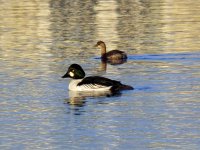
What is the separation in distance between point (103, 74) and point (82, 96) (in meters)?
4.24

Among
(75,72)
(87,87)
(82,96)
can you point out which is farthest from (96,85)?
(75,72)

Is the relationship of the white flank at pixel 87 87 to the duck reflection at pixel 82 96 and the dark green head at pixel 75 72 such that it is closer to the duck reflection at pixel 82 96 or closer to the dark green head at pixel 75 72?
the duck reflection at pixel 82 96

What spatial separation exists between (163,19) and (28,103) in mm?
23350

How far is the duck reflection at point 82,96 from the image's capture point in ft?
88.4

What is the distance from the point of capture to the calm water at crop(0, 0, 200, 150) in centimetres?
2200

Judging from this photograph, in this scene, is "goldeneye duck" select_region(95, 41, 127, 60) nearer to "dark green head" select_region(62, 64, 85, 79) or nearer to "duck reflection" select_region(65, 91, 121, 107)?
"dark green head" select_region(62, 64, 85, 79)

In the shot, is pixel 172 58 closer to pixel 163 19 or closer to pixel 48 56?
pixel 48 56

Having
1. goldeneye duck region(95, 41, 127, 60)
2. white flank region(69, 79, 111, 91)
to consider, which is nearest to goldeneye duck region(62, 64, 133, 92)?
white flank region(69, 79, 111, 91)

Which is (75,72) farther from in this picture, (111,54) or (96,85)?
(111,54)

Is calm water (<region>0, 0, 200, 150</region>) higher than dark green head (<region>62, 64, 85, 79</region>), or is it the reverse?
dark green head (<region>62, 64, 85, 79</region>)

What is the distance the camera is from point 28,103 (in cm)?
2642

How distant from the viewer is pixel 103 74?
106 ft

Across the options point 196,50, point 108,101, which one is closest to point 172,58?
point 196,50

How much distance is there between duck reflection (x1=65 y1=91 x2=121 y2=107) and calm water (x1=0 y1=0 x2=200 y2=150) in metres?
0.03
